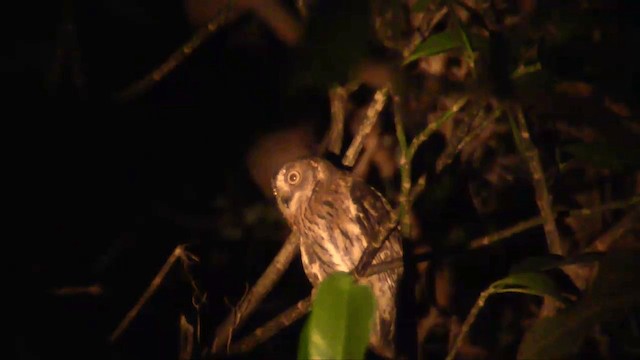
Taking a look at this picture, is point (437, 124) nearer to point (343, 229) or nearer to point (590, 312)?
point (590, 312)

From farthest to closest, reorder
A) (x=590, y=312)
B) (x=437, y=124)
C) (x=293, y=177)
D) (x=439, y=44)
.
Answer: (x=293, y=177) < (x=437, y=124) < (x=439, y=44) < (x=590, y=312)

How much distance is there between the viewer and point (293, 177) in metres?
2.21

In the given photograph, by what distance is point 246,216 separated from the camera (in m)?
2.66

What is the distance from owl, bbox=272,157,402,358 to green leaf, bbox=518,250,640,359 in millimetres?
832

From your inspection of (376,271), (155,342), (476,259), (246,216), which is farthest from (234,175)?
(376,271)

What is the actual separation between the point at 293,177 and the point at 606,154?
3.51 feet

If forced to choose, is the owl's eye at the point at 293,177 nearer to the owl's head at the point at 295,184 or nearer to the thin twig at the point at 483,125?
the owl's head at the point at 295,184

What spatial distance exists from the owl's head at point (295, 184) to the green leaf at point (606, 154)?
2.99ft

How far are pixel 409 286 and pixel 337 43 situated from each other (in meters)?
1.29

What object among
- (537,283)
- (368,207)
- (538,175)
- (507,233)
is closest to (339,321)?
(537,283)

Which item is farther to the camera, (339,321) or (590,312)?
(590,312)

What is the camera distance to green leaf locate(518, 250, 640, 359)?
1.10 m

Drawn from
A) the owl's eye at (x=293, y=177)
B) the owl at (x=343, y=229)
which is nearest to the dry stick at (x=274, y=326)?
the owl at (x=343, y=229)

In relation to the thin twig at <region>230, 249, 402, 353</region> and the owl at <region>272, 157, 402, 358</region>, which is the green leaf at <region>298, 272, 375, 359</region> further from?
the owl at <region>272, 157, 402, 358</region>
